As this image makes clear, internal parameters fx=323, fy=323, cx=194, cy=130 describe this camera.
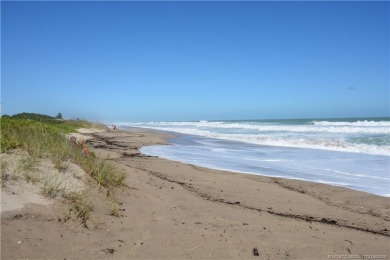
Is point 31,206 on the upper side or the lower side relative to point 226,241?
upper

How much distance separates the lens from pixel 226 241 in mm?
4637

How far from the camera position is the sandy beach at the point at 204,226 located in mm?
4121

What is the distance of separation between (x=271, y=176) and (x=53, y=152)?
6168 mm

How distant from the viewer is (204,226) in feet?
16.9

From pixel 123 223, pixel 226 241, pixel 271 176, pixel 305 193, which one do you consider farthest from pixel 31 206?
pixel 271 176

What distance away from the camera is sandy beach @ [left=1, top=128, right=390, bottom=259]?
412cm

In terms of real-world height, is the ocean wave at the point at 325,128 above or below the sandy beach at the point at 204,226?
above

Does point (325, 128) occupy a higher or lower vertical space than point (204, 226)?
higher

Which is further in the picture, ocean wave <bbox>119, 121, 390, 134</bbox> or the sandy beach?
ocean wave <bbox>119, 121, 390, 134</bbox>

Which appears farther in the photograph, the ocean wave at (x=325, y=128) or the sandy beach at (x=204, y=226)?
the ocean wave at (x=325, y=128)

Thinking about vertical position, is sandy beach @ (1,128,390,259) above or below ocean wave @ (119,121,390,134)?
below

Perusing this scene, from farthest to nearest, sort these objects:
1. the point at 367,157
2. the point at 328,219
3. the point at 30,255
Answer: the point at 367,157 < the point at 328,219 < the point at 30,255

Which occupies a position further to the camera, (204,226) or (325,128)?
(325,128)

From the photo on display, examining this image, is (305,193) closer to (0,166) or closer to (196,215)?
(196,215)
